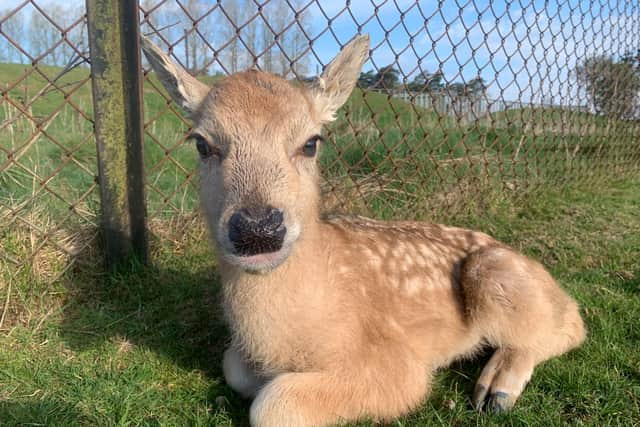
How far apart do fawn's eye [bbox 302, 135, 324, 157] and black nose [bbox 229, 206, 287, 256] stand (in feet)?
2.14

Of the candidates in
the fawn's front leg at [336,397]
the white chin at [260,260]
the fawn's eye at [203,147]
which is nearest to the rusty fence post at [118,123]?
the fawn's eye at [203,147]

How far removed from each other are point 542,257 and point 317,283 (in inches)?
121

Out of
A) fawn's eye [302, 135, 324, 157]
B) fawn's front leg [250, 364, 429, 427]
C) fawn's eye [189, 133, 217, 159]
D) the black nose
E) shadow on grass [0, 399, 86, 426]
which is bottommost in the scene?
fawn's front leg [250, 364, 429, 427]

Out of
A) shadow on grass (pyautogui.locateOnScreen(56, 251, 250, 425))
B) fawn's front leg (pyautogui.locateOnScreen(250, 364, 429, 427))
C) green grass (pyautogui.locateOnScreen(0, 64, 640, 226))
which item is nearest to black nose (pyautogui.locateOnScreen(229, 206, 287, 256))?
fawn's front leg (pyautogui.locateOnScreen(250, 364, 429, 427))

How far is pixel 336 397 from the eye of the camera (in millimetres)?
2656

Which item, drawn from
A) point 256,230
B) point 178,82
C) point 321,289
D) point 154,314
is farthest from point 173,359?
point 178,82

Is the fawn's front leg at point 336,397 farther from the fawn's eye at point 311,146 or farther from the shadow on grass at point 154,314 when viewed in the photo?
the fawn's eye at point 311,146

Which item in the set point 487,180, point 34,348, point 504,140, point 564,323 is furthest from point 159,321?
point 504,140

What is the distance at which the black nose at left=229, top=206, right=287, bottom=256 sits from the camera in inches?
86.9

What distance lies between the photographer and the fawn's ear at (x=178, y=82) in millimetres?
2918

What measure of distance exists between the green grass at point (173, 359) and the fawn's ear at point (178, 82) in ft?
4.49

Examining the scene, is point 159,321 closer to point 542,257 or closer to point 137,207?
point 137,207

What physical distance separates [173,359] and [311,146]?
1.58 m

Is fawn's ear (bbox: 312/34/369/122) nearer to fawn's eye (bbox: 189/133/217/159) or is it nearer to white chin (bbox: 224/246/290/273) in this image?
fawn's eye (bbox: 189/133/217/159)
